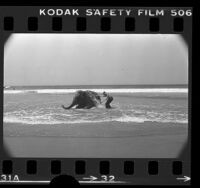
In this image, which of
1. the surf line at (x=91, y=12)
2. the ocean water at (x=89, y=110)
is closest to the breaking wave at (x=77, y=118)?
the ocean water at (x=89, y=110)

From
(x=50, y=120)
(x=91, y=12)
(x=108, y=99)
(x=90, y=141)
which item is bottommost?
(x=90, y=141)

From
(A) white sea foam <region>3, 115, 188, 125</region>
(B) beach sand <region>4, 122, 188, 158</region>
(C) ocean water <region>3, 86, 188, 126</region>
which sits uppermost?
(C) ocean water <region>3, 86, 188, 126</region>

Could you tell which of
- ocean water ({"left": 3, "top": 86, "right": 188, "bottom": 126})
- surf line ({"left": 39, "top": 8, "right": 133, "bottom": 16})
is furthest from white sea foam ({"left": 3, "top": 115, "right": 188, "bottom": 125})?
surf line ({"left": 39, "top": 8, "right": 133, "bottom": 16})

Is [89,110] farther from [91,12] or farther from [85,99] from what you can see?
[91,12]

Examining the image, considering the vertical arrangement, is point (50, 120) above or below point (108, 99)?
below

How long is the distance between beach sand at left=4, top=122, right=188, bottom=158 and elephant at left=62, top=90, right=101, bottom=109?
12cm

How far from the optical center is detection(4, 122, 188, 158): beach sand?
8.49 feet

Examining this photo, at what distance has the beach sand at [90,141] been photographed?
259 cm

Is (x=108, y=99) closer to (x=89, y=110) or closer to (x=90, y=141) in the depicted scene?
(x=89, y=110)

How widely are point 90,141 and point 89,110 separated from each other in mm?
197

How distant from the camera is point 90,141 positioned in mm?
2588

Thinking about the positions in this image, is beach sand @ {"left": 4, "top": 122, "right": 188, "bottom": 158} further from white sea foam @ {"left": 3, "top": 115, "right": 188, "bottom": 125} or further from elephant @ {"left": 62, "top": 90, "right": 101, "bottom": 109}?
elephant @ {"left": 62, "top": 90, "right": 101, "bottom": 109}

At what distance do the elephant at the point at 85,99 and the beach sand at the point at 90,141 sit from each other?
0.12 metres

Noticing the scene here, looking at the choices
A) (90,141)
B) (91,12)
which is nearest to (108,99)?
(90,141)
